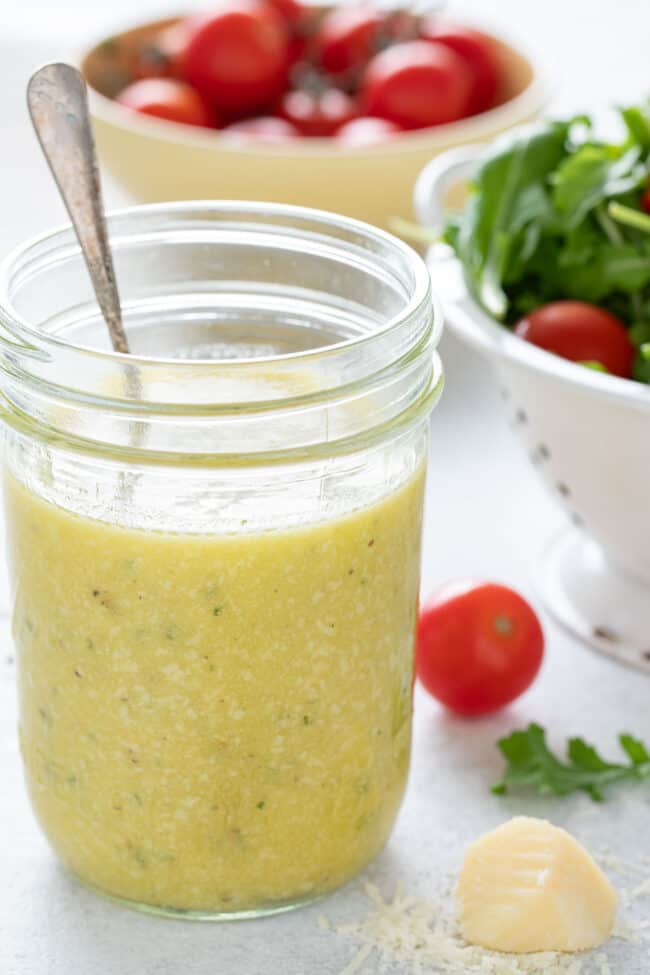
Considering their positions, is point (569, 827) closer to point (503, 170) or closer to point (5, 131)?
point (503, 170)

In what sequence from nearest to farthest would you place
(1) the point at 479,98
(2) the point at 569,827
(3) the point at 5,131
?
(2) the point at 569,827 < (1) the point at 479,98 < (3) the point at 5,131

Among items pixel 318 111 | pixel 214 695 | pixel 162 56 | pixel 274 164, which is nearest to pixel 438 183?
pixel 274 164

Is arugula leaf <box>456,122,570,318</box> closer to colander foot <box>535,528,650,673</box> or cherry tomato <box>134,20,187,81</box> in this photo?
colander foot <box>535,528,650,673</box>

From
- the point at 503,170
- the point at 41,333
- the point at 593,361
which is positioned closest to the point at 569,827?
the point at 593,361

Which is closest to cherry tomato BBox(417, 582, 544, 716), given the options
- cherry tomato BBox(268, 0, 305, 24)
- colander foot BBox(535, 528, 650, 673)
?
colander foot BBox(535, 528, 650, 673)

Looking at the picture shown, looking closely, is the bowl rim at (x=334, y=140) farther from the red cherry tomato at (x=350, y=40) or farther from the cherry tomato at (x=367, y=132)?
the red cherry tomato at (x=350, y=40)
